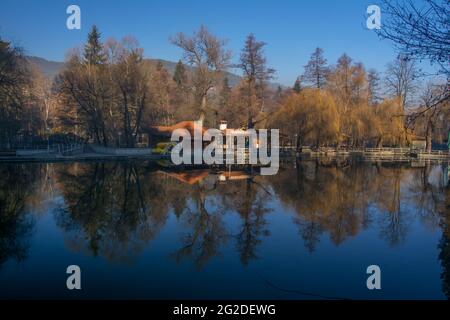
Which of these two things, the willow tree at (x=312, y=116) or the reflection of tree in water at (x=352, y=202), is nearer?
the reflection of tree in water at (x=352, y=202)

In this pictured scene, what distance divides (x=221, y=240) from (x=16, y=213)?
7.12m

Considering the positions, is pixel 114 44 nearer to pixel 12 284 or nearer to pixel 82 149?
pixel 82 149

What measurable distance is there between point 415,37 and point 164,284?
5585mm

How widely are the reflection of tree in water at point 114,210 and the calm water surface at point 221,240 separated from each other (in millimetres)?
44

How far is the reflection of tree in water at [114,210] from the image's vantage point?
9.19 meters

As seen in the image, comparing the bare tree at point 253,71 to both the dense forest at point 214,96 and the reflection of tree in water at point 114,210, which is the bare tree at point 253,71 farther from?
the reflection of tree in water at point 114,210

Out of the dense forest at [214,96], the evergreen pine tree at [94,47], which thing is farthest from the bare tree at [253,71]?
the evergreen pine tree at [94,47]

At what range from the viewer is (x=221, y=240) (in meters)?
9.59

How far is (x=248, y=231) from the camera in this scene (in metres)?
10.5

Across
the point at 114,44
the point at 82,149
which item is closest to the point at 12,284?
the point at 82,149

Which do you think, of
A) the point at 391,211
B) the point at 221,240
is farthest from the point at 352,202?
the point at 221,240

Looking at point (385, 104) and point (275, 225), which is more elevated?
point (385, 104)

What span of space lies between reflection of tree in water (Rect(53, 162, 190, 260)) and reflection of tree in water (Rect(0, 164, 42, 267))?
103 centimetres

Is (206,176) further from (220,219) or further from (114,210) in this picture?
(220,219)
